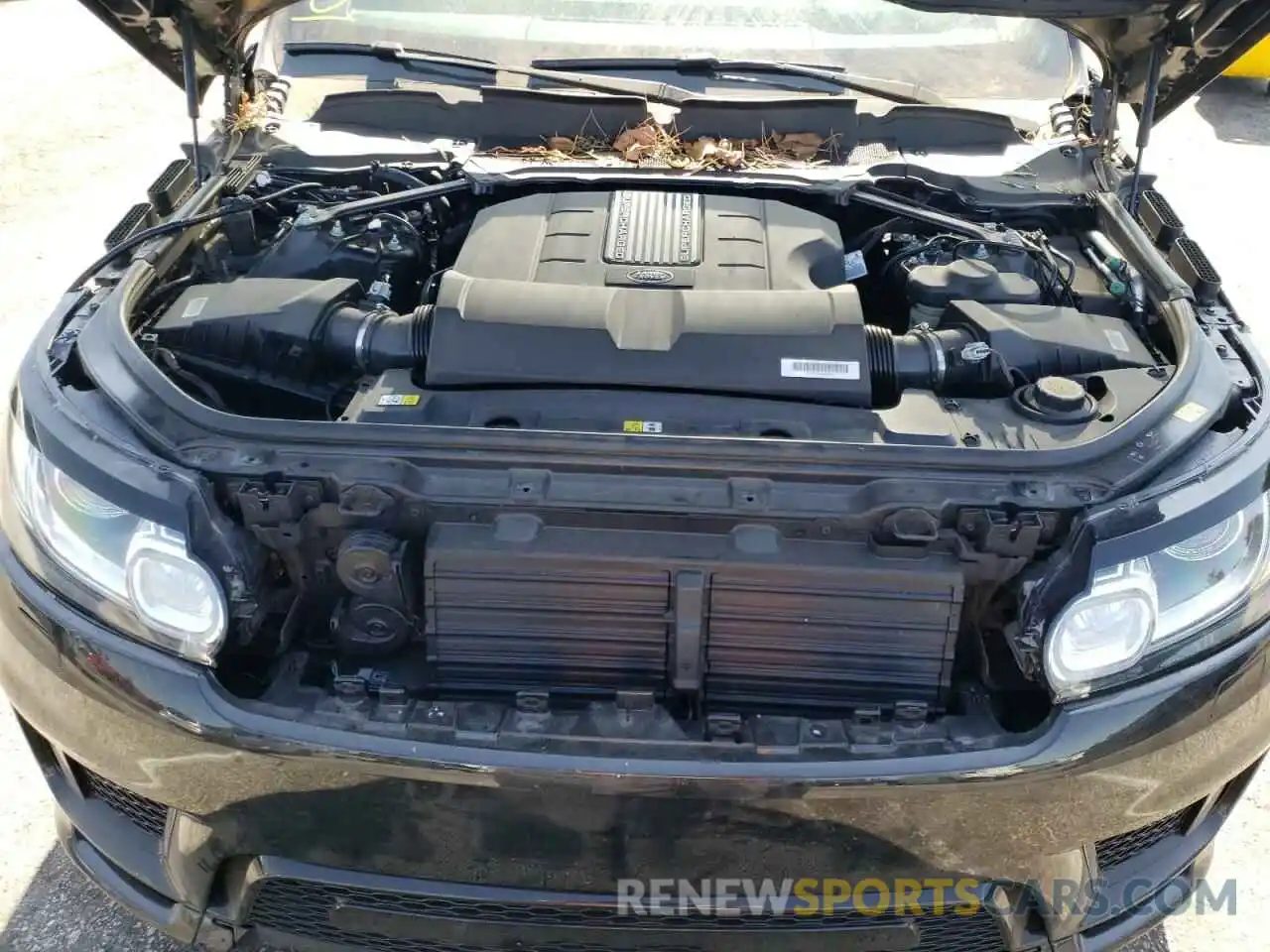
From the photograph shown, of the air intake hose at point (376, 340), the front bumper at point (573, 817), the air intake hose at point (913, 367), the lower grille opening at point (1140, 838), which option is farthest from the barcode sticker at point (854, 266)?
the lower grille opening at point (1140, 838)

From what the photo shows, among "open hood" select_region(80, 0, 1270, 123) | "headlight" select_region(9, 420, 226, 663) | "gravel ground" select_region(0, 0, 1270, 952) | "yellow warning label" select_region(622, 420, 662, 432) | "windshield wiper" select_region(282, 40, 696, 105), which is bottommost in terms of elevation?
"gravel ground" select_region(0, 0, 1270, 952)

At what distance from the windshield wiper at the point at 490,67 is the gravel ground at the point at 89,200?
195cm

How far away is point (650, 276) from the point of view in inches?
88.4

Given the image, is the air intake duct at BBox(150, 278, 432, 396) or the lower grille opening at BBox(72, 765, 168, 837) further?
the air intake duct at BBox(150, 278, 432, 396)

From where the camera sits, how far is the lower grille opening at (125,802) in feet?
6.27

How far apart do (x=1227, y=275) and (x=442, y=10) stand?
402 centimetres

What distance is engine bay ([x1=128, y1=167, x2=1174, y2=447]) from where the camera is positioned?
1.98m

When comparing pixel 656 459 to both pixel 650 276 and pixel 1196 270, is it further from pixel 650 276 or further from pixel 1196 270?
pixel 1196 270

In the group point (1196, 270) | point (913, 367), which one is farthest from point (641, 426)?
point (1196, 270)

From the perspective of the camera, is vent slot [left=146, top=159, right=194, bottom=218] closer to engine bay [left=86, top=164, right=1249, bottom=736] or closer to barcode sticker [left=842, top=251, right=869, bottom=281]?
engine bay [left=86, top=164, right=1249, bottom=736]

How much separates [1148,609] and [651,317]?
0.97m

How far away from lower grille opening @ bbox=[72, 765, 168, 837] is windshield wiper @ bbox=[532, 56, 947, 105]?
2.06 meters

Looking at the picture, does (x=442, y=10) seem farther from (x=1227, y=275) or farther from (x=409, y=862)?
(x=1227, y=275)

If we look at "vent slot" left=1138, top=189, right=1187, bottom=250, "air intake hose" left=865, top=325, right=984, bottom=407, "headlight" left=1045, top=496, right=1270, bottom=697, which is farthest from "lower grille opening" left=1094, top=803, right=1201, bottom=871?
"vent slot" left=1138, top=189, right=1187, bottom=250
